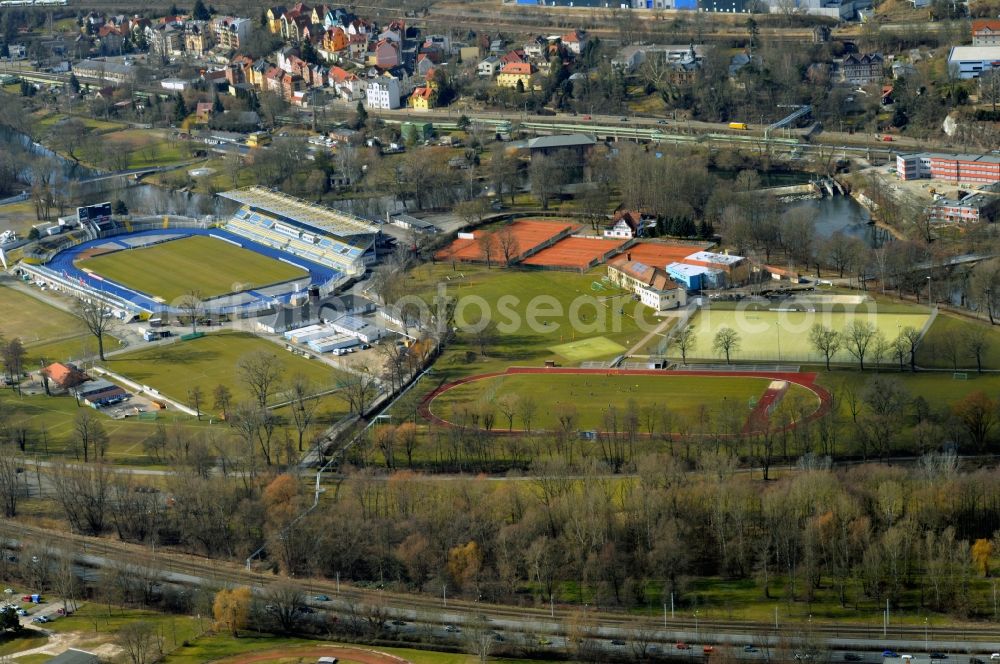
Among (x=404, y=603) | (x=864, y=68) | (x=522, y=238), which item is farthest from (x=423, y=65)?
(x=404, y=603)

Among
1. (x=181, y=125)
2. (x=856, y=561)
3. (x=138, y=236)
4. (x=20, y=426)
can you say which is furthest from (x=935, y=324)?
(x=181, y=125)

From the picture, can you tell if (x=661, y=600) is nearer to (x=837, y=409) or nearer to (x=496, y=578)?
(x=496, y=578)

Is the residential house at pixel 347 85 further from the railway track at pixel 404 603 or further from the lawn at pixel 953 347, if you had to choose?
the railway track at pixel 404 603

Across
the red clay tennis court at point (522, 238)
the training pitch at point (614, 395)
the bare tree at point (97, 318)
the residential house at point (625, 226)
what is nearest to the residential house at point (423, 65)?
the red clay tennis court at point (522, 238)

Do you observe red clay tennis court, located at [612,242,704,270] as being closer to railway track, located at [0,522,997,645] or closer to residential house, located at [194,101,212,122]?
railway track, located at [0,522,997,645]

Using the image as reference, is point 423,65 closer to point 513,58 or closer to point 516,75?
point 513,58
